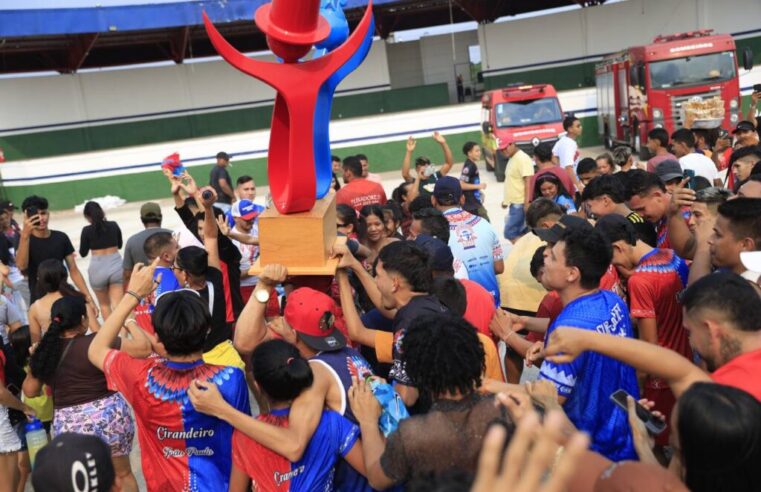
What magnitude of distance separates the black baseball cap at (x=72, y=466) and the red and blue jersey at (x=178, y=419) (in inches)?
30.0

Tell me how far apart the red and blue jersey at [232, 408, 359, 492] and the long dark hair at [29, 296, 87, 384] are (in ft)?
5.02

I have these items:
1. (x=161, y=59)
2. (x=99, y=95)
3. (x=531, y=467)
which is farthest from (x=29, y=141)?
(x=531, y=467)

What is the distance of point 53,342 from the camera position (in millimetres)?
3682

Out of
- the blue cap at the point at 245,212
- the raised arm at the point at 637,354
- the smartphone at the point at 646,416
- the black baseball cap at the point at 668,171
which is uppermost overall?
the blue cap at the point at 245,212

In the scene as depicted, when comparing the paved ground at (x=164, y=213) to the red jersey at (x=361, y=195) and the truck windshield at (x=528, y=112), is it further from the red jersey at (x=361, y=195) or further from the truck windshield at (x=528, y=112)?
the red jersey at (x=361, y=195)

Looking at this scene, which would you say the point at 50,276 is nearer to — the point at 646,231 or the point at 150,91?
the point at 646,231

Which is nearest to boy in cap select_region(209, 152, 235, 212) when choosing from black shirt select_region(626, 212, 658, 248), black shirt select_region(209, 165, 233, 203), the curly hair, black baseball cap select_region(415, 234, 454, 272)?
black shirt select_region(209, 165, 233, 203)

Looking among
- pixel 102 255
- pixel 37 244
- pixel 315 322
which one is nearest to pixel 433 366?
pixel 315 322

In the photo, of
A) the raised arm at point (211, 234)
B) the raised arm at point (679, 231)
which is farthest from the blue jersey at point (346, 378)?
the raised arm at point (679, 231)

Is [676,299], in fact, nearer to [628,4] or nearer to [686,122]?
[686,122]

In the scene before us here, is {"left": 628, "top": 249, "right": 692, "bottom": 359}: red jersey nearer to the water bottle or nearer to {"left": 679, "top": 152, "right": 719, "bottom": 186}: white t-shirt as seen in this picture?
the water bottle

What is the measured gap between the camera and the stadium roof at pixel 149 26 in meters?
21.6

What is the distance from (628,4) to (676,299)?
23.6 metres

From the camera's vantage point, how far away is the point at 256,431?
8.25 ft
